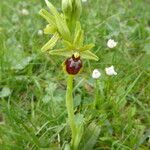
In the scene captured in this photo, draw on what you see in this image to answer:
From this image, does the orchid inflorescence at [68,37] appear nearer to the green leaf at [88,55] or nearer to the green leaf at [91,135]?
the green leaf at [88,55]

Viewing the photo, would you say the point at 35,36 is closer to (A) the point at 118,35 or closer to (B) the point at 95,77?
(A) the point at 118,35

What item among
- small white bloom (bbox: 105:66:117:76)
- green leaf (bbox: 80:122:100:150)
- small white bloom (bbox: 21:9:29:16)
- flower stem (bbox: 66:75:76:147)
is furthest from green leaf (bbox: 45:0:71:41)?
small white bloom (bbox: 21:9:29:16)

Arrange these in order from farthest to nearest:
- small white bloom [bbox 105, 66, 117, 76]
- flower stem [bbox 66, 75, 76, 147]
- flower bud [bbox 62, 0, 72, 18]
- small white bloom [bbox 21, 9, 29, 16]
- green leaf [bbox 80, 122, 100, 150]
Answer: small white bloom [bbox 21, 9, 29, 16] < small white bloom [bbox 105, 66, 117, 76] < green leaf [bbox 80, 122, 100, 150] < flower stem [bbox 66, 75, 76, 147] < flower bud [bbox 62, 0, 72, 18]

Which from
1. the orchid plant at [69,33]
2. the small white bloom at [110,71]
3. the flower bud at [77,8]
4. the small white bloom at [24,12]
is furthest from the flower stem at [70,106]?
the small white bloom at [24,12]

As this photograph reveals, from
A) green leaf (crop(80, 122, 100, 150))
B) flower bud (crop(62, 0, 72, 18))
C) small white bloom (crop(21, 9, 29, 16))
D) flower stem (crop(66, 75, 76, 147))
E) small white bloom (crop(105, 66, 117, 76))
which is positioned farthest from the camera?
small white bloom (crop(21, 9, 29, 16))

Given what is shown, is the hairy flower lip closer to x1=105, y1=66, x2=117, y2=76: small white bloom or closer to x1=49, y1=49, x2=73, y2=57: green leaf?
x1=49, y1=49, x2=73, y2=57: green leaf

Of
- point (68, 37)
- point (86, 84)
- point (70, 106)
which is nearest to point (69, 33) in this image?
point (68, 37)

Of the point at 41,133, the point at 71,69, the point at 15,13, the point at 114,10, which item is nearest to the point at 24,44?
the point at 15,13
